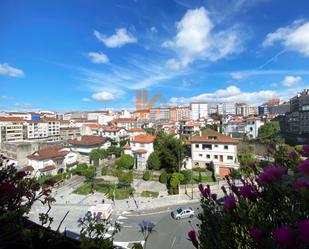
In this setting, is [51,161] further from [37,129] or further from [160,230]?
[37,129]

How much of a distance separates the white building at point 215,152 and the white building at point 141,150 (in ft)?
15.6

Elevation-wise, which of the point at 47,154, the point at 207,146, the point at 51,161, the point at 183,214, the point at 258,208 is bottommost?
the point at 183,214

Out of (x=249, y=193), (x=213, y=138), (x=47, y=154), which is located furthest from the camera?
(x=47, y=154)

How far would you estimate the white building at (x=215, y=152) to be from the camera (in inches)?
869

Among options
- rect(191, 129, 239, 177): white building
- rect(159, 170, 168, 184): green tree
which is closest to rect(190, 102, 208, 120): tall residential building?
rect(191, 129, 239, 177): white building

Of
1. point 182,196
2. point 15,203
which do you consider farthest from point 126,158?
point 15,203

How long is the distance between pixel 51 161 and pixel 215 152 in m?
17.2

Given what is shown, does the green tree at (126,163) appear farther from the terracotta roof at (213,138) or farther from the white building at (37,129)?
the white building at (37,129)

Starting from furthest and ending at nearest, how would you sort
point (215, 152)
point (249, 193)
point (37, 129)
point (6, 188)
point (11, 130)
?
1. point (37, 129)
2. point (11, 130)
3. point (215, 152)
4. point (6, 188)
5. point (249, 193)

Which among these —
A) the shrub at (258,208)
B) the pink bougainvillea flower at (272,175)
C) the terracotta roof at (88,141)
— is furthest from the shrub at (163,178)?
the pink bougainvillea flower at (272,175)

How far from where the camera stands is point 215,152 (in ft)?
76.4

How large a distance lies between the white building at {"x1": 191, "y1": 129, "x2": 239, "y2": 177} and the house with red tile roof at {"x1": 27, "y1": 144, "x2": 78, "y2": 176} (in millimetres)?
14476

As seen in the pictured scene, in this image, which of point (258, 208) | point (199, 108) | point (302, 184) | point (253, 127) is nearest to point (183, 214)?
point (258, 208)

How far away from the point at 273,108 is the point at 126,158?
232 feet
